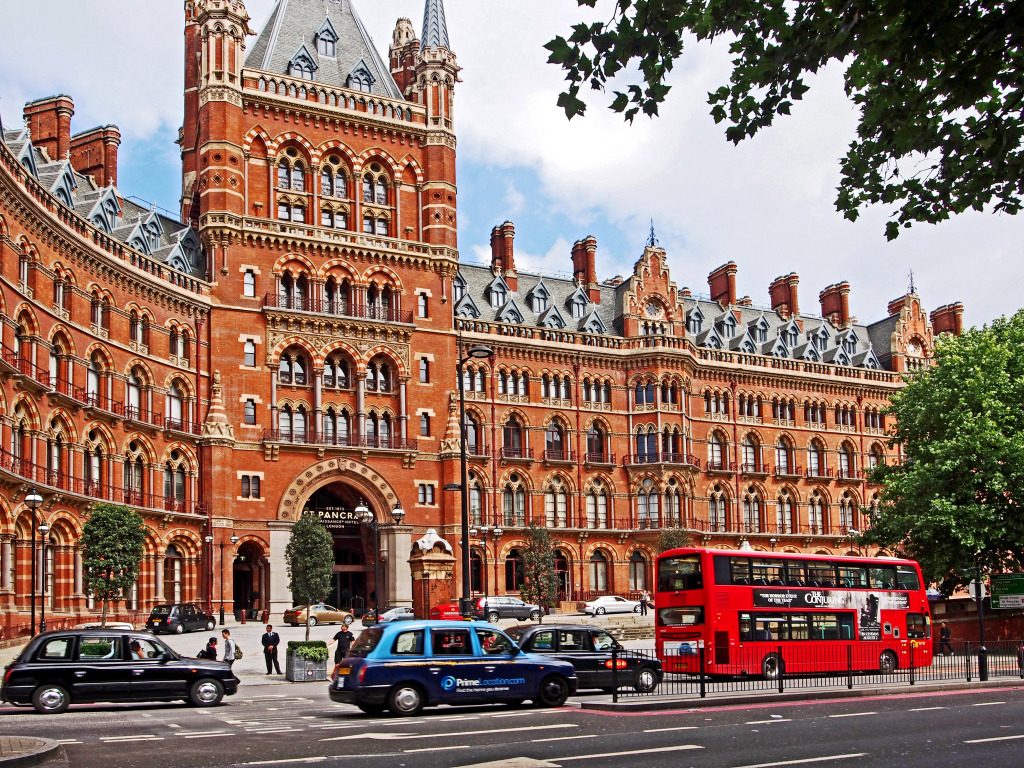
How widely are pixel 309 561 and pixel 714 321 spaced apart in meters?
38.2

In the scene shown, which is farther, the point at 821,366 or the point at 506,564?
the point at 821,366

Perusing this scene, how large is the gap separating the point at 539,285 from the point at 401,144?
47.4ft

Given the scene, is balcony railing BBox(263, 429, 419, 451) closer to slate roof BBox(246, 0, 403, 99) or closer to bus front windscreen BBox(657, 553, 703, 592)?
slate roof BBox(246, 0, 403, 99)

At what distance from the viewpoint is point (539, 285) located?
3073 inches

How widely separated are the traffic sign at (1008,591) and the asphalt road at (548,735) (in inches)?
864

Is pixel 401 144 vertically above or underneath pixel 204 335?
above

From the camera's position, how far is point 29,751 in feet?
51.8

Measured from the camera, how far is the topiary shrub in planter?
34.5 m

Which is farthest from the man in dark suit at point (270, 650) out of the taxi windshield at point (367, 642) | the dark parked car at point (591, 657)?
the taxi windshield at point (367, 642)

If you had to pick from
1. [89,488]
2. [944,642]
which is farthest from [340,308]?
[944,642]

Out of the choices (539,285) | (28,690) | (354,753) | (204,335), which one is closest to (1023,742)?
(354,753)

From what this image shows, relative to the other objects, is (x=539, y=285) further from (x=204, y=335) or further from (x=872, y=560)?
(x=872, y=560)

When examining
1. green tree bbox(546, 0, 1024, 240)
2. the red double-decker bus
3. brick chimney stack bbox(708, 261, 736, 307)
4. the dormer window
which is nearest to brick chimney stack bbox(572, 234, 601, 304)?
brick chimney stack bbox(708, 261, 736, 307)

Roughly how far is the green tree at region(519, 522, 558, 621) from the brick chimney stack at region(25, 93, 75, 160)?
1237 inches
